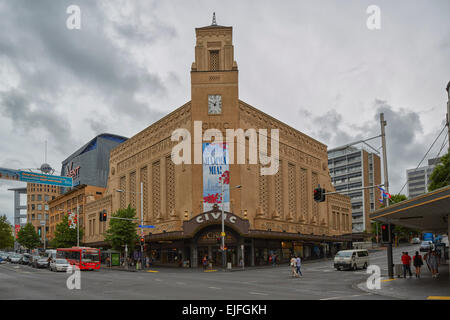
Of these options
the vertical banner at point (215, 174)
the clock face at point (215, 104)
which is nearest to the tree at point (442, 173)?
the vertical banner at point (215, 174)

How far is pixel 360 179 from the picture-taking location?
13350 centimetres

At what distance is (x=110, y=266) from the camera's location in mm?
57188

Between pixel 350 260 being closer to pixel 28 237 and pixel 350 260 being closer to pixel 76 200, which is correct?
pixel 76 200

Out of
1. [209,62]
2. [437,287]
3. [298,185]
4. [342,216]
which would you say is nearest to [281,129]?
[298,185]

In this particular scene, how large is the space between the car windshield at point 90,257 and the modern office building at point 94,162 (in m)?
67.6

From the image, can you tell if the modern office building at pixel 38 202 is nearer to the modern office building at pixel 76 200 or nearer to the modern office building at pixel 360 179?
the modern office building at pixel 76 200

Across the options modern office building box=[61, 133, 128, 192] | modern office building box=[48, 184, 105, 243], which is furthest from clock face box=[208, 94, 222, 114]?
modern office building box=[61, 133, 128, 192]

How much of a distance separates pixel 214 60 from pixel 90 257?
98.9 ft

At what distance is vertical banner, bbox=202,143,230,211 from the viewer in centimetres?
5347

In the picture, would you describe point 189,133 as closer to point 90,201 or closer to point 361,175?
point 90,201

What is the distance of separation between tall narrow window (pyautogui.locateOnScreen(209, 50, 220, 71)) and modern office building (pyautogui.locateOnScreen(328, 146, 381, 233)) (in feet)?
267

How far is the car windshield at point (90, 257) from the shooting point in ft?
159

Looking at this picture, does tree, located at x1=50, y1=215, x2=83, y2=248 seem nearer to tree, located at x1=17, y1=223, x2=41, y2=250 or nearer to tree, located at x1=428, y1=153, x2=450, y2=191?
tree, located at x1=17, y1=223, x2=41, y2=250
